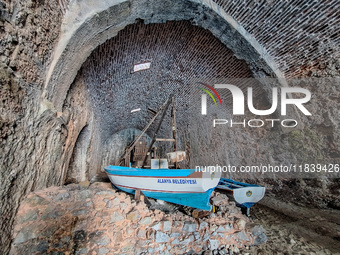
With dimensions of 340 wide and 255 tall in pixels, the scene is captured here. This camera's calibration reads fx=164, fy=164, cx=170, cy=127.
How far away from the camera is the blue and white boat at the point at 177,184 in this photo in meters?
3.34

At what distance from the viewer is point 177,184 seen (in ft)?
11.7

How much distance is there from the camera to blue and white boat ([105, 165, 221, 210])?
11.0 feet

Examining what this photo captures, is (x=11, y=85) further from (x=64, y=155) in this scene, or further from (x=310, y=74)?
(x=310, y=74)

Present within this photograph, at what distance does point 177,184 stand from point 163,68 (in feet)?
11.1

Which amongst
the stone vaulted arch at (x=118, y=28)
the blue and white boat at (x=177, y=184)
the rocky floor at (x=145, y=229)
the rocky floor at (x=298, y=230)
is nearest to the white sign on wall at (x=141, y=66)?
the stone vaulted arch at (x=118, y=28)

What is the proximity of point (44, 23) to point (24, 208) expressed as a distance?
2.52 meters

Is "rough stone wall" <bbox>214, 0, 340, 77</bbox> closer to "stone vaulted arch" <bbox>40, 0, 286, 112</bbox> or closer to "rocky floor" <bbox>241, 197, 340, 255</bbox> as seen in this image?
"stone vaulted arch" <bbox>40, 0, 286, 112</bbox>

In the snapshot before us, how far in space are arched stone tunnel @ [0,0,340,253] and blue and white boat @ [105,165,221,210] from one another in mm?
1686

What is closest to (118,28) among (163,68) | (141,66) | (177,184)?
(141,66)

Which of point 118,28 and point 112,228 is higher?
point 118,28

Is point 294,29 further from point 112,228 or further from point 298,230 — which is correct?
point 112,228

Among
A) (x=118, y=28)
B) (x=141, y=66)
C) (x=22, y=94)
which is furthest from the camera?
(x=141, y=66)

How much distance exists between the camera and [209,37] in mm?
3680

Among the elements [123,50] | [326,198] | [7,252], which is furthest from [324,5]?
[7,252]
